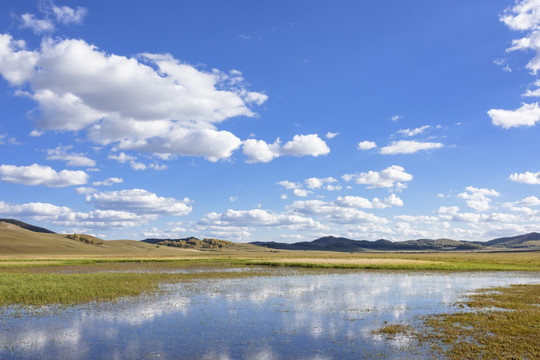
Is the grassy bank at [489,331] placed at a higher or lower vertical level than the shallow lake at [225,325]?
higher

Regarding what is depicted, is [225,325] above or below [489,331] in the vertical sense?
below

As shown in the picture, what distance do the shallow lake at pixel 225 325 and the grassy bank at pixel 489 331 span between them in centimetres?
150

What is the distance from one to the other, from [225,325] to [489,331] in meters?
15.0

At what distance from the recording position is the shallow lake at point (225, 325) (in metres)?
18.7

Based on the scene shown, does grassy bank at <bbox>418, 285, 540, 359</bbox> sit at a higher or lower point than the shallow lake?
higher

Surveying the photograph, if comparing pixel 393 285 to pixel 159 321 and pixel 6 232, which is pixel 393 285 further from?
pixel 6 232

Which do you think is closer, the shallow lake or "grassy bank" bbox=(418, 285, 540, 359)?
"grassy bank" bbox=(418, 285, 540, 359)

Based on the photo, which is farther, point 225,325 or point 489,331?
point 225,325

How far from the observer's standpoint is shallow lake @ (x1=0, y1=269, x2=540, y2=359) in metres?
18.7

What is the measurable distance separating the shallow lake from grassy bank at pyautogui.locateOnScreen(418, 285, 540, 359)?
150 centimetres

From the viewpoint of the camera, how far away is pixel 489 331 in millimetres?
21922

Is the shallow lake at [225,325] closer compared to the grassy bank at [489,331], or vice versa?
the grassy bank at [489,331]

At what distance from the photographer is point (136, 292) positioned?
37.4 meters

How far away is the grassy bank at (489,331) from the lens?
59.2 ft
